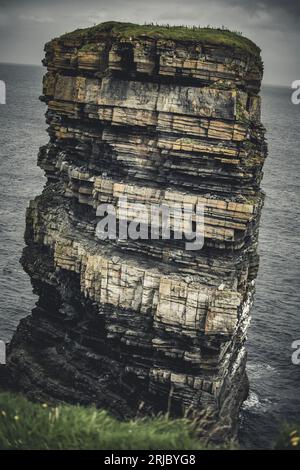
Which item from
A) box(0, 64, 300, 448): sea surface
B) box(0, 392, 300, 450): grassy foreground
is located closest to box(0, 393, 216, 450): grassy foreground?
box(0, 392, 300, 450): grassy foreground

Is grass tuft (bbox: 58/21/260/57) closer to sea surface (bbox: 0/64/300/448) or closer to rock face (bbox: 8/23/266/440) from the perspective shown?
rock face (bbox: 8/23/266/440)

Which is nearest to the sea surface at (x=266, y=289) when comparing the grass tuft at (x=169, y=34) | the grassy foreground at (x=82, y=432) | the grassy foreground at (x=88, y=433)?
the grassy foreground at (x=88, y=433)

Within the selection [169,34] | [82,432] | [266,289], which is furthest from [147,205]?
[266,289]

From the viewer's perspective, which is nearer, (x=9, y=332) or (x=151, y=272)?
(x=151, y=272)

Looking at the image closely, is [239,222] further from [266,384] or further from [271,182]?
[271,182]

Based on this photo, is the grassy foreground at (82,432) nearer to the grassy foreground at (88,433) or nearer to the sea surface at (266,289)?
the grassy foreground at (88,433)

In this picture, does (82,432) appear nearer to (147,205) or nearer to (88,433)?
(88,433)

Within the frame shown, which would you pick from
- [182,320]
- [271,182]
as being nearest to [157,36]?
[182,320]
